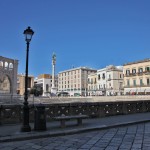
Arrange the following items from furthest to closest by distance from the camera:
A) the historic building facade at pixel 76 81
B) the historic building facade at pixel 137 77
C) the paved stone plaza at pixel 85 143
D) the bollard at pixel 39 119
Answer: the historic building facade at pixel 76 81 < the historic building facade at pixel 137 77 < the bollard at pixel 39 119 < the paved stone plaza at pixel 85 143

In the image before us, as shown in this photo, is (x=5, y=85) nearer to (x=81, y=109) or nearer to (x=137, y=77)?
(x=137, y=77)

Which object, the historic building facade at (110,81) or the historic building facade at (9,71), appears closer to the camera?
the historic building facade at (9,71)

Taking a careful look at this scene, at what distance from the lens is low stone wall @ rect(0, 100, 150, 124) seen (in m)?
12.8

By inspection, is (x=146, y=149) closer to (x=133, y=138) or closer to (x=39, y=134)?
(x=133, y=138)

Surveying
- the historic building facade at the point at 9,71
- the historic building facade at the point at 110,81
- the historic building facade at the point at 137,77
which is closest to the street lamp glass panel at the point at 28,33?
the historic building facade at the point at 9,71

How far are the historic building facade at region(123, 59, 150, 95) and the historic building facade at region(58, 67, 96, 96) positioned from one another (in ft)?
146

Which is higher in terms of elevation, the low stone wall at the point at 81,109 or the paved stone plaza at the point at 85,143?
the low stone wall at the point at 81,109

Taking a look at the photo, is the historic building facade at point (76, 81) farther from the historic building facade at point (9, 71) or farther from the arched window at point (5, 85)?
the historic building facade at point (9, 71)

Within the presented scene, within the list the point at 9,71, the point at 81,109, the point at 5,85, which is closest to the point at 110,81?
the point at 5,85

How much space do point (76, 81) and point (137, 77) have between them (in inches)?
2357

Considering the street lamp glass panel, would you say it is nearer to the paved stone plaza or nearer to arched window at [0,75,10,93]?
the paved stone plaza

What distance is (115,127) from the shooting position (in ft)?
40.6

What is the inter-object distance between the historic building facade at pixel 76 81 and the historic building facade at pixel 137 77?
44.5m

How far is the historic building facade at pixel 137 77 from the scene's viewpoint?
82625mm
